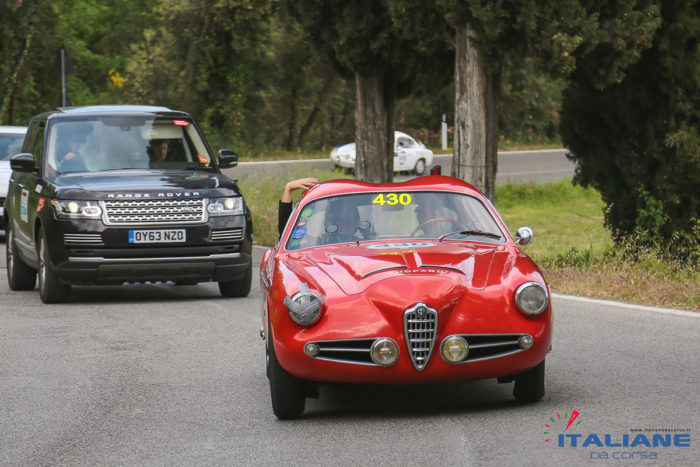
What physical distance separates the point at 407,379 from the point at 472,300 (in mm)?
568

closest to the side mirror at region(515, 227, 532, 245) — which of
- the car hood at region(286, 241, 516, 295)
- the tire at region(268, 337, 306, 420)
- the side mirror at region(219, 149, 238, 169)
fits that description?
the car hood at region(286, 241, 516, 295)

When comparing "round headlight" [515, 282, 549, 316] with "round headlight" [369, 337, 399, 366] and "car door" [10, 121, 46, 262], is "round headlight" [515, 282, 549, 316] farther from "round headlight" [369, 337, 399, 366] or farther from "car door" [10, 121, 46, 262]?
"car door" [10, 121, 46, 262]

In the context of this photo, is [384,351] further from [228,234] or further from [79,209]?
[79,209]

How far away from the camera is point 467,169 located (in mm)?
16672

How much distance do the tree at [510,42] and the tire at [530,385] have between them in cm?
805

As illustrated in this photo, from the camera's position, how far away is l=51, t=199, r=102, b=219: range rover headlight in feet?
39.7

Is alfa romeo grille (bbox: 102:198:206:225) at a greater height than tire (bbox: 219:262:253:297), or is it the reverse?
alfa romeo grille (bbox: 102:198:206:225)

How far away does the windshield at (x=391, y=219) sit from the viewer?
7.99m

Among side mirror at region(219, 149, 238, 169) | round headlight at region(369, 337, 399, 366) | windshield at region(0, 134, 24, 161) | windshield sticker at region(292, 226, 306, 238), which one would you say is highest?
windshield sticker at region(292, 226, 306, 238)

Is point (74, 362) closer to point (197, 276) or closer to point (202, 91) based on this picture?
point (197, 276)

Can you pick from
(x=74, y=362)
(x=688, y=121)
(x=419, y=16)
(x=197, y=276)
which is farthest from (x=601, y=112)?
(x=74, y=362)

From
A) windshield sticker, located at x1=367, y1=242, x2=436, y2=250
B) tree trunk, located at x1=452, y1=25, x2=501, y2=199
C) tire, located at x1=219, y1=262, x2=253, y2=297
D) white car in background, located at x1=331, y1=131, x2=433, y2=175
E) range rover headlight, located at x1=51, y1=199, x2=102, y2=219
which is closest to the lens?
windshield sticker, located at x1=367, y1=242, x2=436, y2=250

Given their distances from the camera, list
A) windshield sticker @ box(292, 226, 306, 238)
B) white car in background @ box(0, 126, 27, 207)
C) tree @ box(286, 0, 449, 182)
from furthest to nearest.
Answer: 1. white car in background @ box(0, 126, 27, 207)
2. tree @ box(286, 0, 449, 182)
3. windshield sticker @ box(292, 226, 306, 238)

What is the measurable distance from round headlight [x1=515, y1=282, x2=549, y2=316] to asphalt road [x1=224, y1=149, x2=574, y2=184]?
23002 millimetres
